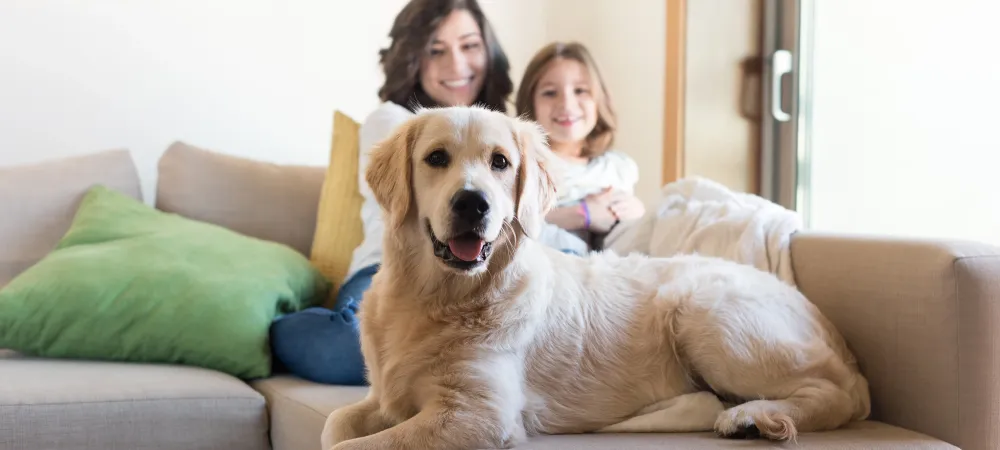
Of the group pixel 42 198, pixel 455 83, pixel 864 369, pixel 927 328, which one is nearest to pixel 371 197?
pixel 455 83

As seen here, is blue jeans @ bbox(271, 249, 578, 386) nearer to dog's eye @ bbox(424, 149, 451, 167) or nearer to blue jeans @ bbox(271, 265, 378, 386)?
blue jeans @ bbox(271, 265, 378, 386)

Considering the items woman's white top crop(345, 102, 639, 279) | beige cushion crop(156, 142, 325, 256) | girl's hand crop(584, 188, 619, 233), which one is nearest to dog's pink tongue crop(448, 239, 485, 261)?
woman's white top crop(345, 102, 639, 279)

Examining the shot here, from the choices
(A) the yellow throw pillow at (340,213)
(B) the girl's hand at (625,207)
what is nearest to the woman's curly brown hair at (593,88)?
(B) the girl's hand at (625,207)

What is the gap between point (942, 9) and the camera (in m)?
2.55

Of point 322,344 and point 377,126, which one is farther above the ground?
point 377,126

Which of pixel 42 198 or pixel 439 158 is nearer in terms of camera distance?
pixel 439 158

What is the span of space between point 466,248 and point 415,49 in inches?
57.9

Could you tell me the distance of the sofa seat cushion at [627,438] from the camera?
1454mm

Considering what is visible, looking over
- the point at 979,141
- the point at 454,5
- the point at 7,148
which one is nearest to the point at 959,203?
the point at 979,141

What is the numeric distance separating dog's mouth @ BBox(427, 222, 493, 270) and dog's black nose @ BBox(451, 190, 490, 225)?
0.10 ft

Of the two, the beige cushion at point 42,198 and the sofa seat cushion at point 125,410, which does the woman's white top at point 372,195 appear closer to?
the sofa seat cushion at point 125,410

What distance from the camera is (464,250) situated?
1456 millimetres

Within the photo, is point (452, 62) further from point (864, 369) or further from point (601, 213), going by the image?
point (864, 369)

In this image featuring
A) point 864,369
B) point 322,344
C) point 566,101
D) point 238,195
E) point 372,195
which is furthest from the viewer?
point 238,195
